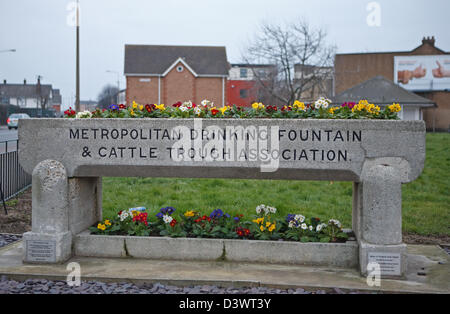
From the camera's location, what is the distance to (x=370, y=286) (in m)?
4.64

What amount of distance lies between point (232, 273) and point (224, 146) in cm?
136

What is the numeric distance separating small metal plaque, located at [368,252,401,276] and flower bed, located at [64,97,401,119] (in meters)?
1.49

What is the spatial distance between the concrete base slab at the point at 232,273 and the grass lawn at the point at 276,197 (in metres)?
2.35

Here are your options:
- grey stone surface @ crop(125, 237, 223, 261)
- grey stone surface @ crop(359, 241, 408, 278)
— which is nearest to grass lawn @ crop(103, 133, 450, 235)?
grey stone surface @ crop(125, 237, 223, 261)

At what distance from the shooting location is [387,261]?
4941 millimetres

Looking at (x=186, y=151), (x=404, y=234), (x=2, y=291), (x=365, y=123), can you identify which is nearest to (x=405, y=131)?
(x=365, y=123)

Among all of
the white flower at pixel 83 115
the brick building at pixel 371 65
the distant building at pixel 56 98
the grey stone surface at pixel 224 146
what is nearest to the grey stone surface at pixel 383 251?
the grey stone surface at pixel 224 146

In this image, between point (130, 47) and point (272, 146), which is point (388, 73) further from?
point (272, 146)

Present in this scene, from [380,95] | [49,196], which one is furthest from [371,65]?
[49,196]

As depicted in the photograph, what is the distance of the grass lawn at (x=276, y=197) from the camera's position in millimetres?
8047

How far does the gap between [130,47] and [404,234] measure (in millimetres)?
40316

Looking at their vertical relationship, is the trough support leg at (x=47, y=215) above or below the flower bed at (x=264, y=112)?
below

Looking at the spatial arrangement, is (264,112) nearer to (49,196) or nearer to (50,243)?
(49,196)

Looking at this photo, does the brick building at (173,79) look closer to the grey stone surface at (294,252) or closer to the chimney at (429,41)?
the chimney at (429,41)
